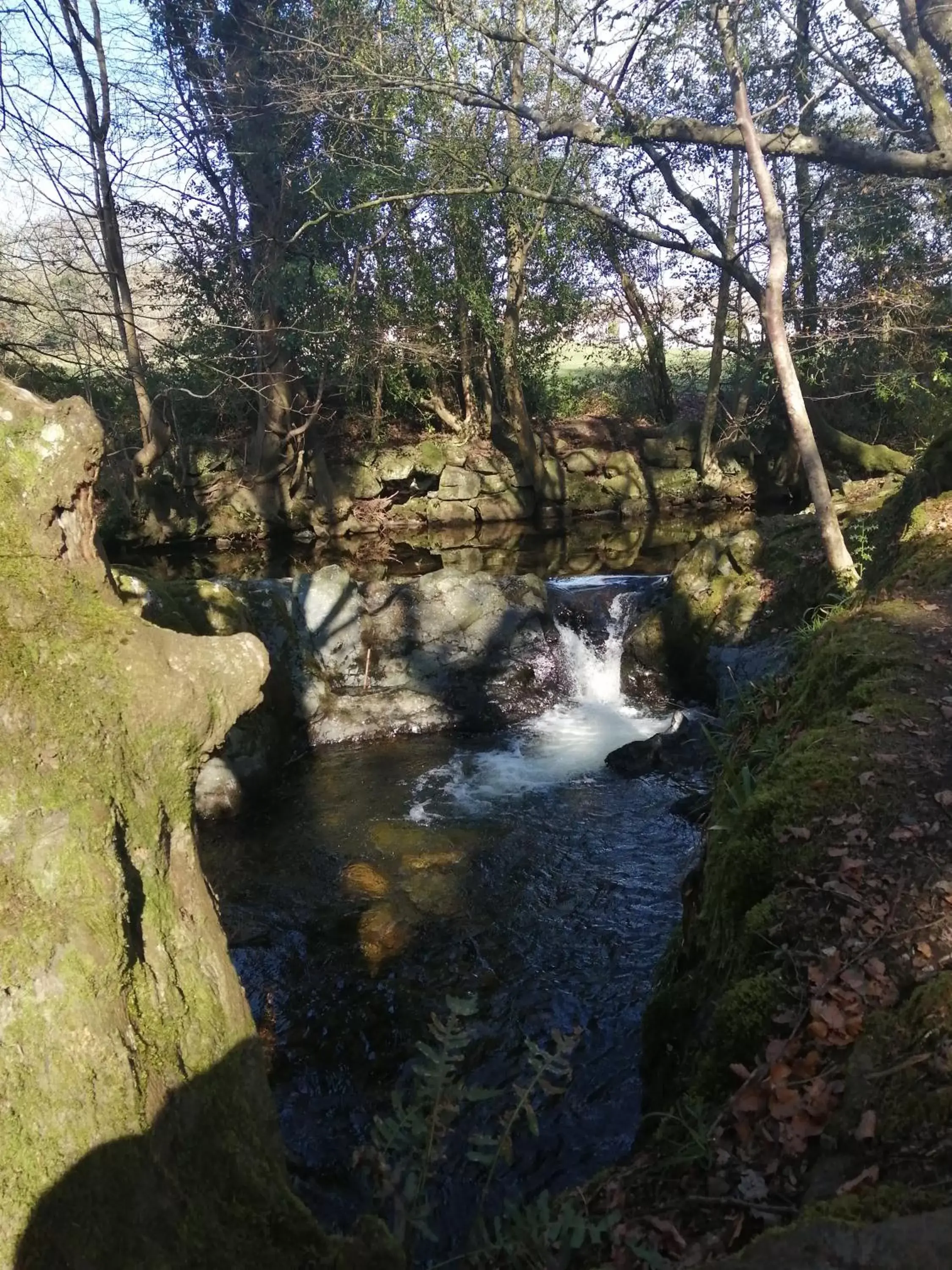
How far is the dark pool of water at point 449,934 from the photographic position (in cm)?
424

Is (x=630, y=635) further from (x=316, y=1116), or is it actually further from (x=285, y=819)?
(x=316, y=1116)

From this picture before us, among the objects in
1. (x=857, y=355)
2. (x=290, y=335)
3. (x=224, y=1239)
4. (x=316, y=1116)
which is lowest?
(x=316, y=1116)

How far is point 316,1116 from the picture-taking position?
4449 millimetres

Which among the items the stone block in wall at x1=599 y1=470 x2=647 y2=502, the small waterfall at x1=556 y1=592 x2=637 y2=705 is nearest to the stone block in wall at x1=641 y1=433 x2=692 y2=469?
the stone block in wall at x1=599 y1=470 x2=647 y2=502

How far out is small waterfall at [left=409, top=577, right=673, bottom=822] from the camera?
852 cm

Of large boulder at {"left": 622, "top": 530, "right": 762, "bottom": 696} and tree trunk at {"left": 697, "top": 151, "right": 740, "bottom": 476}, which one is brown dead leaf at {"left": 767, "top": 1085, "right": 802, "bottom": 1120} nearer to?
large boulder at {"left": 622, "top": 530, "right": 762, "bottom": 696}

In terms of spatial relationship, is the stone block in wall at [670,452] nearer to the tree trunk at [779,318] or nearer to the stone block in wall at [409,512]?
the stone block in wall at [409,512]

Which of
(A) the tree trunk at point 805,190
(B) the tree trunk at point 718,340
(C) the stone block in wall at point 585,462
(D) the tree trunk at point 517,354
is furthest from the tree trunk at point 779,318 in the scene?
(C) the stone block in wall at point 585,462

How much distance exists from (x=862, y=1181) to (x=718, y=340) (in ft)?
66.4

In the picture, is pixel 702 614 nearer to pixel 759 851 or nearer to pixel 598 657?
pixel 598 657

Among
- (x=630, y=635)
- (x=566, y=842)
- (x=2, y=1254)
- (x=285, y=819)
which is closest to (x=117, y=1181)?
(x=2, y=1254)

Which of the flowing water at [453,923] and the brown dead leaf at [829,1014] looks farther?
the flowing water at [453,923]

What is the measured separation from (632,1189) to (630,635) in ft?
29.9

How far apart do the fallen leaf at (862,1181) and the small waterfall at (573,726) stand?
19.6 feet
